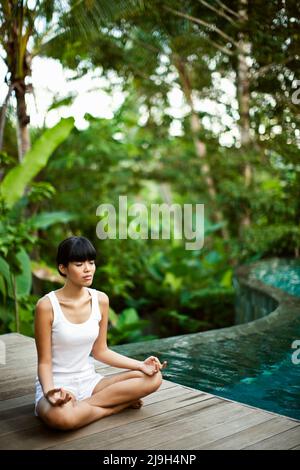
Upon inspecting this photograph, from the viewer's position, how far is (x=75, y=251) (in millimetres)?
2496

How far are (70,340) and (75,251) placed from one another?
41 centimetres

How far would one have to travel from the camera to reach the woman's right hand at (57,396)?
2.32m

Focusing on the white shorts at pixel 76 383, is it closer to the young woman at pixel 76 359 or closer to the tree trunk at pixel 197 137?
the young woman at pixel 76 359

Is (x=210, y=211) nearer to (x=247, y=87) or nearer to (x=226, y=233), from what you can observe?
(x=226, y=233)

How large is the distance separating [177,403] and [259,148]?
7109 millimetres

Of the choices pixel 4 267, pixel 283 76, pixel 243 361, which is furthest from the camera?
pixel 283 76

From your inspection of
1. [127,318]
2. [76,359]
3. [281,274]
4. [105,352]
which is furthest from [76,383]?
[127,318]

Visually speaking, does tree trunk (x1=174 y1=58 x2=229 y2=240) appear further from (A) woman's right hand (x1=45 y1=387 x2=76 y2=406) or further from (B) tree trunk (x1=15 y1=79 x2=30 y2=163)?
(A) woman's right hand (x1=45 y1=387 x2=76 y2=406)

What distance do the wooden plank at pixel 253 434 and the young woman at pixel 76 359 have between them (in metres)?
0.46

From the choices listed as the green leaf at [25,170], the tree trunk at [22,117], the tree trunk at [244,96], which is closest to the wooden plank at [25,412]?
the green leaf at [25,170]

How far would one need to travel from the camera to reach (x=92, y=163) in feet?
32.4

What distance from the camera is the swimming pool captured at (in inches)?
130
